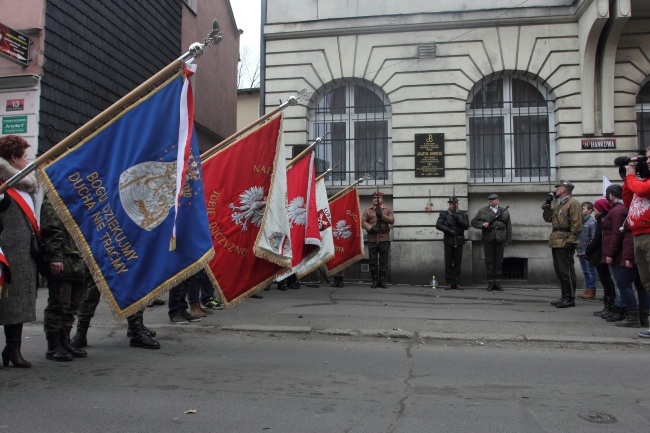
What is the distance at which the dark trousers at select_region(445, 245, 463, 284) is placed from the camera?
11625mm

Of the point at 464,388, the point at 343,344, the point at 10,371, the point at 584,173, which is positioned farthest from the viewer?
the point at 584,173

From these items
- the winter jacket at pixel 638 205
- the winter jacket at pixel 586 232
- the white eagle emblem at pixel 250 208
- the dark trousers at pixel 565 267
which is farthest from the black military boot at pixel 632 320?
the white eagle emblem at pixel 250 208

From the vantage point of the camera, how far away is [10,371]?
4766 millimetres

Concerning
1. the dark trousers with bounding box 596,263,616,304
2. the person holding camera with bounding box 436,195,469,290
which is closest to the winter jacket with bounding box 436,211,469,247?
the person holding camera with bounding box 436,195,469,290

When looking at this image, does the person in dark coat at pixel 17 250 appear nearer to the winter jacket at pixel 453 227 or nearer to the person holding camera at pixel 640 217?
the person holding camera at pixel 640 217

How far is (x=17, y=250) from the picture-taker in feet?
15.8

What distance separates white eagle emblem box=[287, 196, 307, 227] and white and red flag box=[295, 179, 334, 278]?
1.09 m

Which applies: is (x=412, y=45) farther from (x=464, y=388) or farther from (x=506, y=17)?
(x=464, y=388)

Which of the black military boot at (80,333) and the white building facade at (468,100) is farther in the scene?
the white building facade at (468,100)

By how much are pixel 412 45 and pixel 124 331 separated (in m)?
9.53

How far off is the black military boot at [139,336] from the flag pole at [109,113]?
78.8 inches

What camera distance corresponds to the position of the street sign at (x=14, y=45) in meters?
10.1

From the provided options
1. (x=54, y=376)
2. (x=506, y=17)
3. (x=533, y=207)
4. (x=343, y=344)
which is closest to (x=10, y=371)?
(x=54, y=376)

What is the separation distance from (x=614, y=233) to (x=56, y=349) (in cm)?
673
